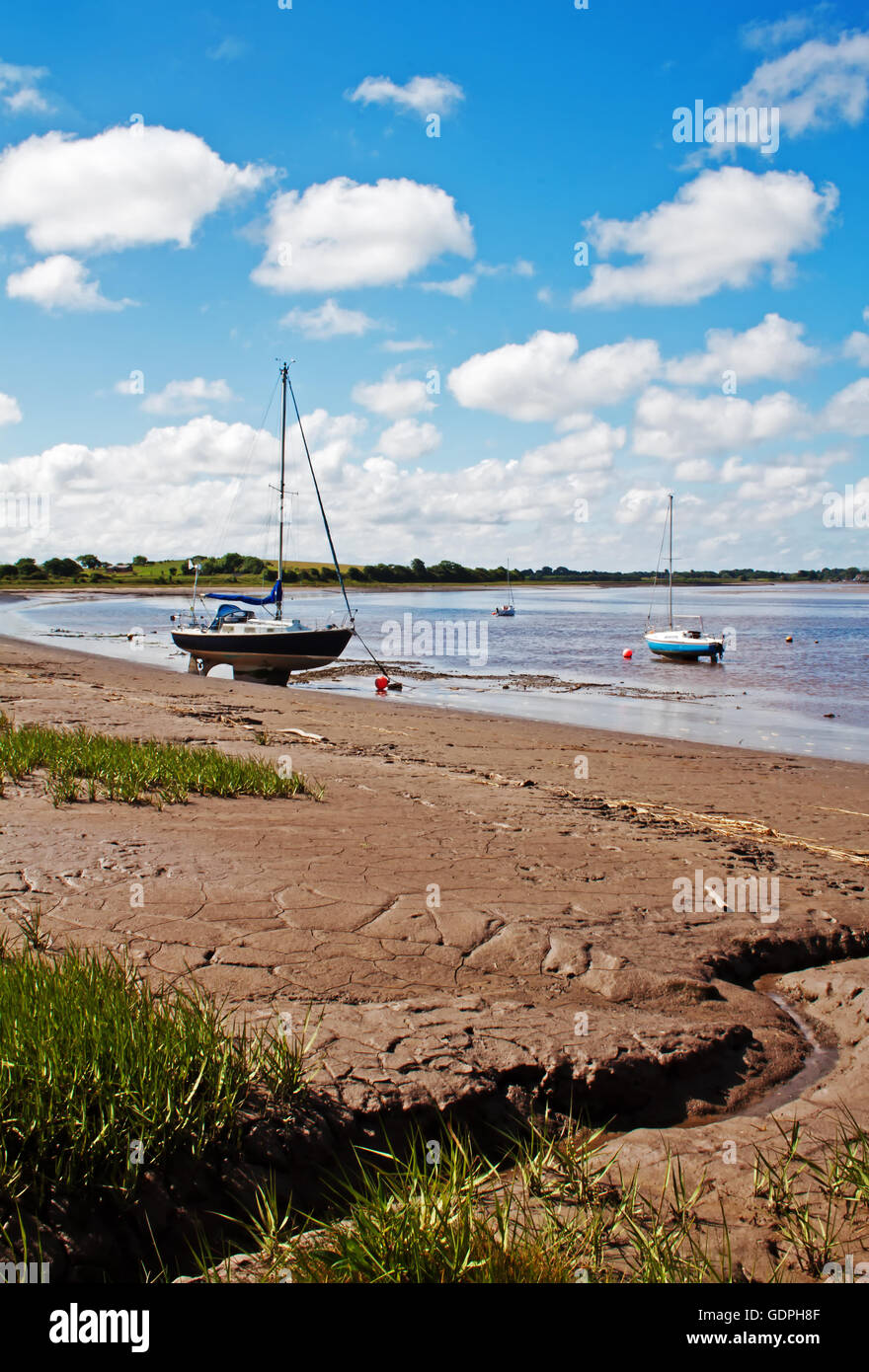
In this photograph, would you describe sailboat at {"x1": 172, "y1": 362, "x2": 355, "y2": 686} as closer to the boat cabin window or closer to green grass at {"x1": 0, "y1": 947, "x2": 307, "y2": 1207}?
the boat cabin window

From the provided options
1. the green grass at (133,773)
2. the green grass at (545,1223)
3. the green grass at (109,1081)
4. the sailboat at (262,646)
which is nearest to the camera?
the green grass at (545,1223)

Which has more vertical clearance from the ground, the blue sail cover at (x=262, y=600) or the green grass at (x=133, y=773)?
the blue sail cover at (x=262, y=600)

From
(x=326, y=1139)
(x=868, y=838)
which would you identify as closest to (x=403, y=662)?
(x=868, y=838)

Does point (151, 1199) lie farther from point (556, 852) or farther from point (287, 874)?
point (556, 852)

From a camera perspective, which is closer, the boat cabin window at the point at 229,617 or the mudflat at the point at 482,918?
the mudflat at the point at 482,918

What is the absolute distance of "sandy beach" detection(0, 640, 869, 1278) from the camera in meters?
3.76

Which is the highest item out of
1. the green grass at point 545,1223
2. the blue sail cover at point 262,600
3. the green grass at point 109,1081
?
the blue sail cover at point 262,600

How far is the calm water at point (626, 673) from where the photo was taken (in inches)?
786

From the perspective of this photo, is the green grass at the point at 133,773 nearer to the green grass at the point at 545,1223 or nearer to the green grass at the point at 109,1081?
the green grass at the point at 109,1081

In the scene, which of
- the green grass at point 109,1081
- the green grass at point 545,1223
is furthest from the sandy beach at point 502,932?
the green grass at point 109,1081

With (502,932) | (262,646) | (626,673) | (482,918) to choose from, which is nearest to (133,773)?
(482,918)

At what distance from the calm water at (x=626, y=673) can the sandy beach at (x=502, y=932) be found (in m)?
9.92

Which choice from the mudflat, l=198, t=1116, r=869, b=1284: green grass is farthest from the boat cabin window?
l=198, t=1116, r=869, b=1284: green grass

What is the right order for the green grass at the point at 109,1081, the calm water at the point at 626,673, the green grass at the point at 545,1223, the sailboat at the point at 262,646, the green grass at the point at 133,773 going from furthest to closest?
1. the sailboat at the point at 262,646
2. the calm water at the point at 626,673
3. the green grass at the point at 133,773
4. the green grass at the point at 109,1081
5. the green grass at the point at 545,1223
